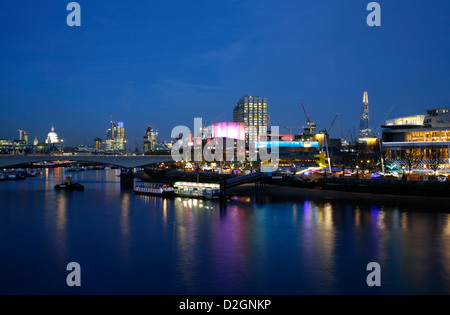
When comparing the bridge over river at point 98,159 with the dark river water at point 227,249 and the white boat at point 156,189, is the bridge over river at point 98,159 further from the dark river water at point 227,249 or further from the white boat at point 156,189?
the dark river water at point 227,249

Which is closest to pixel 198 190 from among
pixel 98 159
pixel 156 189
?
pixel 156 189

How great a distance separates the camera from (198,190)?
4200cm

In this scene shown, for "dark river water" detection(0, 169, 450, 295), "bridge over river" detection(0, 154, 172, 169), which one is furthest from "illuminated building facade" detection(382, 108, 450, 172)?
"bridge over river" detection(0, 154, 172, 169)

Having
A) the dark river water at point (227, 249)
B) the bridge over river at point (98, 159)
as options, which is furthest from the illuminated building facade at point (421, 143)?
the bridge over river at point (98, 159)

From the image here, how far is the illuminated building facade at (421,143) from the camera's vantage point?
56844 mm

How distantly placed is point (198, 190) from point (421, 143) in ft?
125

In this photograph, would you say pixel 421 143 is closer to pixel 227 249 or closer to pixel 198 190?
pixel 198 190

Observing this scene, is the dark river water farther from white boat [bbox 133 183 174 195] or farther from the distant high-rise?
the distant high-rise

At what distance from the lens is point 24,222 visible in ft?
93.1

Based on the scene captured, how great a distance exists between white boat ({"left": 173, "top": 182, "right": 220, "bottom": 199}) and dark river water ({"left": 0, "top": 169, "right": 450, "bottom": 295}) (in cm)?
561

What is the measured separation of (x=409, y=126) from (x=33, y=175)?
72.0m
